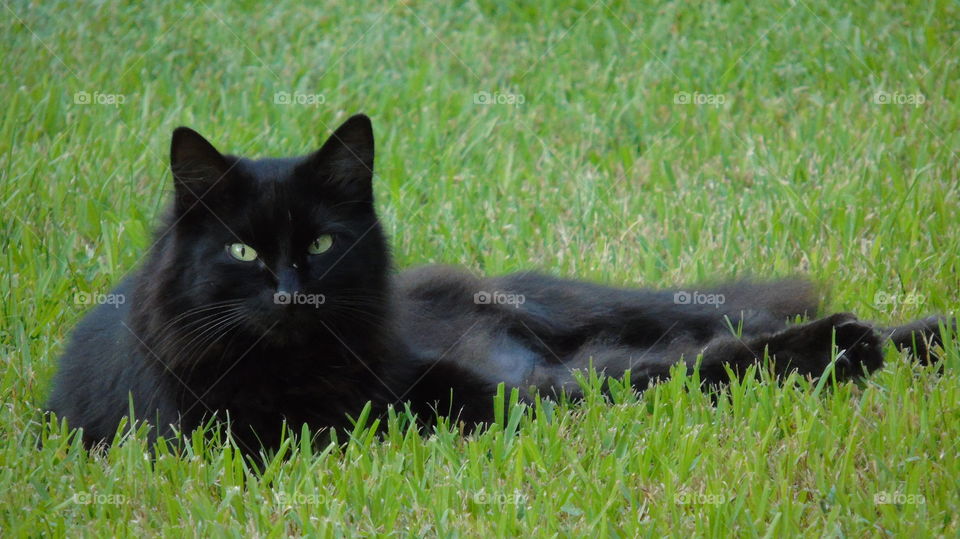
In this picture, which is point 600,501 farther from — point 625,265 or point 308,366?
point 625,265

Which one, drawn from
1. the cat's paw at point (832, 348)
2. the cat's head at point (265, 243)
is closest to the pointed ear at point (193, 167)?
the cat's head at point (265, 243)

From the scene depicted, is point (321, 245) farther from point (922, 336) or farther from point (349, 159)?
point (922, 336)

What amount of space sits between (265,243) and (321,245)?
7.2 inches

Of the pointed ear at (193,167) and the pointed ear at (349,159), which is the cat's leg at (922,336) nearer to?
the pointed ear at (349,159)

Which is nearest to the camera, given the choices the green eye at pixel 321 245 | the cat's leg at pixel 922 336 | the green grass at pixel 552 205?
the green grass at pixel 552 205

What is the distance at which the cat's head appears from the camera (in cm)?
318

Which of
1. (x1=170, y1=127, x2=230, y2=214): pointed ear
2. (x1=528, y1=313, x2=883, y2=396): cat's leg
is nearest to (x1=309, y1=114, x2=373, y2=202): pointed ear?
(x1=170, y1=127, x2=230, y2=214): pointed ear

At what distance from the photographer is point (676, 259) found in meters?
4.82

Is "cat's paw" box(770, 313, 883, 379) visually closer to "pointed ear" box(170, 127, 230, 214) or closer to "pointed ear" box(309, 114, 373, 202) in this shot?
"pointed ear" box(309, 114, 373, 202)

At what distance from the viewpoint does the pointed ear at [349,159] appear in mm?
3312

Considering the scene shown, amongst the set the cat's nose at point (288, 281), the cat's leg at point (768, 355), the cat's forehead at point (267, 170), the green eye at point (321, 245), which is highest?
the cat's forehead at point (267, 170)

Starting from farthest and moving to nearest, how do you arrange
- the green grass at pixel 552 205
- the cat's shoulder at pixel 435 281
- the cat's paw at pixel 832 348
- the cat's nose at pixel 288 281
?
the cat's shoulder at pixel 435 281
the cat's paw at pixel 832 348
the cat's nose at pixel 288 281
the green grass at pixel 552 205

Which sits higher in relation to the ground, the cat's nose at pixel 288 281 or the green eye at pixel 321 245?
the green eye at pixel 321 245

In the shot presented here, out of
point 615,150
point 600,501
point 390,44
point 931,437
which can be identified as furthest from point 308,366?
point 390,44
